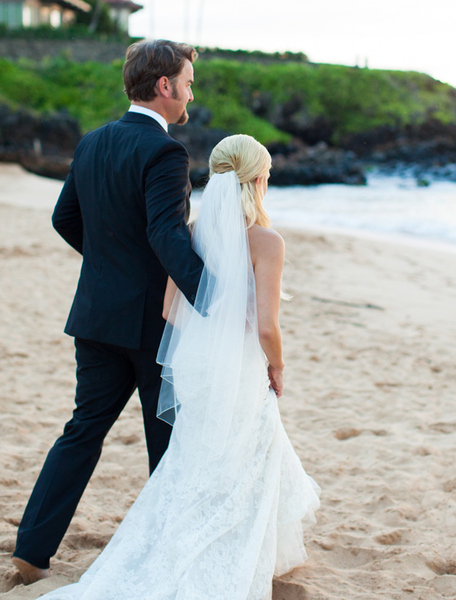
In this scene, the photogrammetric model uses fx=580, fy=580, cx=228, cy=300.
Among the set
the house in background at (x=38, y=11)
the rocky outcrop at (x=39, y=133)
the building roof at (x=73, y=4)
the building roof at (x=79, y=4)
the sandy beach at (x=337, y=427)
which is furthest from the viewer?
the building roof at (x=79, y=4)

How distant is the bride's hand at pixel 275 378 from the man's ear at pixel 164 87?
44.1 inches

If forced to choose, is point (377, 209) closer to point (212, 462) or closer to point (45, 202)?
point (45, 202)

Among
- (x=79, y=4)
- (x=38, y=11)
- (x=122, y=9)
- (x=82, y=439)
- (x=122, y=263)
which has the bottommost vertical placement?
(x=82, y=439)

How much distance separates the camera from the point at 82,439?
94.5 inches

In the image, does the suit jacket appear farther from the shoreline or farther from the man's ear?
the shoreline

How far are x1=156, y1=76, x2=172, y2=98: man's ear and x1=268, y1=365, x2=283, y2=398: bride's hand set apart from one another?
3.68 feet

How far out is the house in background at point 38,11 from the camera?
147ft

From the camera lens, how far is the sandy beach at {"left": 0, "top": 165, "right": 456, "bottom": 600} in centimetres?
259

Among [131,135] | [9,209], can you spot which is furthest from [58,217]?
[9,209]

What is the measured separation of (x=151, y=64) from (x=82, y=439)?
1499mm

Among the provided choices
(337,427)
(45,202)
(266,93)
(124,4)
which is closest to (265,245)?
(337,427)

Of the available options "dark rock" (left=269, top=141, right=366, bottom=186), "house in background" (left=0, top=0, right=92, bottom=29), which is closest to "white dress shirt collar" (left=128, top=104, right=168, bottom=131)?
"dark rock" (left=269, top=141, right=366, bottom=186)

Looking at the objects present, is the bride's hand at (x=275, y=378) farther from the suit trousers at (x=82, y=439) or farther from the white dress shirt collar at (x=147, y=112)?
the white dress shirt collar at (x=147, y=112)

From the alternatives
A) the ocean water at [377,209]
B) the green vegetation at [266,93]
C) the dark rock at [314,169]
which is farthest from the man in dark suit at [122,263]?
the green vegetation at [266,93]
